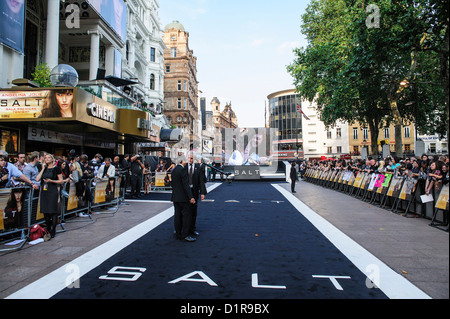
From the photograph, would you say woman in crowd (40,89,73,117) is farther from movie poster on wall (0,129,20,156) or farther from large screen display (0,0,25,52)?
large screen display (0,0,25,52)

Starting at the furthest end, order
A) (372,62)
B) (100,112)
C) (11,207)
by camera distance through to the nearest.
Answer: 1. (372,62)
2. (100,112)
3. (11,207)

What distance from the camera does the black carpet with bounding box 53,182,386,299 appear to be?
3438 mm

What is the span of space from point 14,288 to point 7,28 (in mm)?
14340

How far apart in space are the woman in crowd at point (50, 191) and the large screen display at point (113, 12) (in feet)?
57.5

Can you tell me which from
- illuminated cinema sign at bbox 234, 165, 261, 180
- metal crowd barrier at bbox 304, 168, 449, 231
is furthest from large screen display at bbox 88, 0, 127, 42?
metal crowd barrier at bbox 304, 168, 449, 231

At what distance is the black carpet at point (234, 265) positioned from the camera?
3438 millimetres

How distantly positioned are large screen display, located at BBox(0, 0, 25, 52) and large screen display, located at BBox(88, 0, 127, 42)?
21.3 feet

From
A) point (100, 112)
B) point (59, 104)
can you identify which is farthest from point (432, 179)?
point (100, 112)

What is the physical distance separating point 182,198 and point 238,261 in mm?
1970

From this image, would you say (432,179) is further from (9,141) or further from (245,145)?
(245,145)

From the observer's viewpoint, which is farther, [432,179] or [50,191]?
[432,179]

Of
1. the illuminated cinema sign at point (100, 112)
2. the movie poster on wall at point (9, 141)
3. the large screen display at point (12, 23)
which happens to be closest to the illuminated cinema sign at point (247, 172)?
the illuminated cinema sign at point (100, 112)

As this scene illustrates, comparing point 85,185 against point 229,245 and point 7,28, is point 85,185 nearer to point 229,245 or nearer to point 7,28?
point 229,245

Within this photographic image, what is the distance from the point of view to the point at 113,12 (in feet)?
77.1
